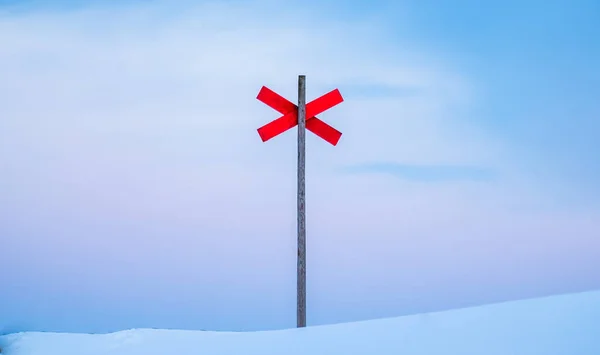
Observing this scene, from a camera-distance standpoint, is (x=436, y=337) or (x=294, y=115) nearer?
(x=436, y=337)

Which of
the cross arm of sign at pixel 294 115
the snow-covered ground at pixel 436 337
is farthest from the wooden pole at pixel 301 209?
the snow-covered ground at pixel 436 337

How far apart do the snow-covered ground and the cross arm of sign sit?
2.30 m

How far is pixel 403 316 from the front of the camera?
5184mm

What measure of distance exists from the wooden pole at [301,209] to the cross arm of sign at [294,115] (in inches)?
3.9

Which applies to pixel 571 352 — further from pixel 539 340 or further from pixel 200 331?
pixel 200 331

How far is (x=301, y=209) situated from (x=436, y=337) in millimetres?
2542

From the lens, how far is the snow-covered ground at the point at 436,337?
14.4ft

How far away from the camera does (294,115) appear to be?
278 inches

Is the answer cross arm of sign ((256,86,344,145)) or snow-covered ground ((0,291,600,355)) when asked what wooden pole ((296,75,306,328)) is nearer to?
cross arm of sign ((256,86,344,145))

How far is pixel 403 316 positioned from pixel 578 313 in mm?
1288

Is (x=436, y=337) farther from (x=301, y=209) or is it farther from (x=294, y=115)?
(x=294, y=115)

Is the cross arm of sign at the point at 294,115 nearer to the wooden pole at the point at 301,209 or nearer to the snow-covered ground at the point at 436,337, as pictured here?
the wooden pole at the point at 301,209

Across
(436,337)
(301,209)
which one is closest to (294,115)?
(301,209)

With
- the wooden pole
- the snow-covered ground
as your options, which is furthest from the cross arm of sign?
the snow-covered ground
